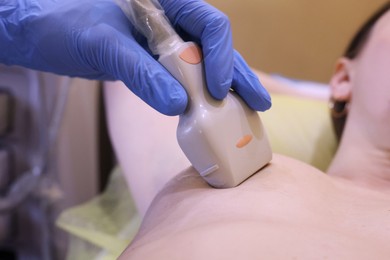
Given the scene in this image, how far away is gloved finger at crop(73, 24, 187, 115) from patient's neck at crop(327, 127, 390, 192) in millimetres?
456

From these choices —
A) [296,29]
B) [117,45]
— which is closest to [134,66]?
[117,45]

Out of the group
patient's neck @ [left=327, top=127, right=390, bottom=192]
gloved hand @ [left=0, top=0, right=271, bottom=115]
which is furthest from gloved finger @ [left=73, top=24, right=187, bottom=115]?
patient's neck @ [left=327, top=127, right=390, bottom=192]

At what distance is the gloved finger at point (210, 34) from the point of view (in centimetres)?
68

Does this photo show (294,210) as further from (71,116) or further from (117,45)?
(71,116)

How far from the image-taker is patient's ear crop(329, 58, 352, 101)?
112cm

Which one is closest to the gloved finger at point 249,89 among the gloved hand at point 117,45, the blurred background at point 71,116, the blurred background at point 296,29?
the gloved hand at point 117,45

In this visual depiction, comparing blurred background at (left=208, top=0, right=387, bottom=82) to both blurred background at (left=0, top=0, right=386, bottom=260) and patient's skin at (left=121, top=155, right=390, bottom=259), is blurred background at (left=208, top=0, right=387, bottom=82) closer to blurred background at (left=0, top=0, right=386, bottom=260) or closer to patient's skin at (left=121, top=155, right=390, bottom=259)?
blurred background at (left=0, top=0, right=386, bottom=260)

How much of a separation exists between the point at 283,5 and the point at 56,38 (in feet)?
3.41

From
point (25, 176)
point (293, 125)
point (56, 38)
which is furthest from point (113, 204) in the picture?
point (56, 38)

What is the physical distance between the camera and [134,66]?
667 mm

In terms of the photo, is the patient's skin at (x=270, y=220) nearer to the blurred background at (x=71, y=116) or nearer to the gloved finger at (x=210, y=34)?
the gloved finger at (x=210, y=34)

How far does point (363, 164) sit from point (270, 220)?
1.24ft

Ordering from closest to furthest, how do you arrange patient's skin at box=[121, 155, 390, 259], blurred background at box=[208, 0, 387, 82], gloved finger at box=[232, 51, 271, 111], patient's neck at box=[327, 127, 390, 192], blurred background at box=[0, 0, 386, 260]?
patient's skin at box=[121, 155, 390, 259] → gloved finger at box=[232, 51, 271, 111] → patient's neck at box=[327, 127, 390, 192] → blurred background at box=[0, 0, 386, 260] → blurred background at box=[208, 0, 387, 82]

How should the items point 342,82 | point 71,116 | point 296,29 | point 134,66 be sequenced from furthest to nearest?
point 296,29 < point 71,116 < point 342,82 < point 134,66
